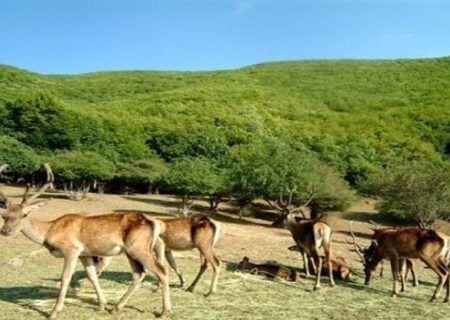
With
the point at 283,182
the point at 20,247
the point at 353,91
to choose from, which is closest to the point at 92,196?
the point at 283,182

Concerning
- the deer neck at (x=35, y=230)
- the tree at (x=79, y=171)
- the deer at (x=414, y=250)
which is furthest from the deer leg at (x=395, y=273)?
the tree at (x=79, y=171)

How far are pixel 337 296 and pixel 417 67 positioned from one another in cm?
10663

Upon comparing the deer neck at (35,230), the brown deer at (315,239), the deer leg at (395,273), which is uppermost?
the deer neck at (35,230)

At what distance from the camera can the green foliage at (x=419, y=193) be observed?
115ft

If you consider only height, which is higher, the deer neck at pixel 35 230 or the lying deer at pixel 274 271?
the deer neck at pixel 35 230

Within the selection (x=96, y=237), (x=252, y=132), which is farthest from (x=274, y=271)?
(x=252, y=132)

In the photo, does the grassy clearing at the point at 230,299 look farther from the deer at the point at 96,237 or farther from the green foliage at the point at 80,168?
the green foliage at the point at 80,168

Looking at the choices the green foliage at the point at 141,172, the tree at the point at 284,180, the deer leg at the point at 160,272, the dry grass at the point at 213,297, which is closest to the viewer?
the deer leg at the point at 160,272

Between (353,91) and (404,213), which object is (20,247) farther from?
(353,91)

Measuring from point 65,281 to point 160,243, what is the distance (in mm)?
2257

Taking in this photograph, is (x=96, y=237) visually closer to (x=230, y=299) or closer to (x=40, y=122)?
(x=230, y=299)

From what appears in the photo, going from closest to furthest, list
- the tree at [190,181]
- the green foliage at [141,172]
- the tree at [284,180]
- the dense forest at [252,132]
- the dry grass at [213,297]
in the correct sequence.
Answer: the dry grass at [213,297], the tree at [284,180], the tree at [190,181], the dense forest at [252,132], the green foliage at [141,172]

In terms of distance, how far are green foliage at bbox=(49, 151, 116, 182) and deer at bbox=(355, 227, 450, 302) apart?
95.1ft

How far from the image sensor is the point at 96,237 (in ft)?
35.1
